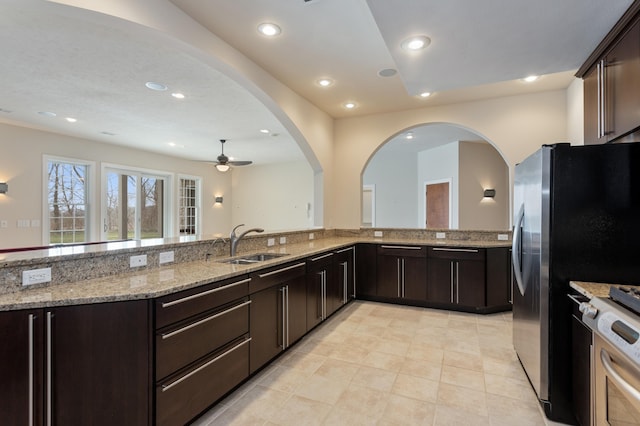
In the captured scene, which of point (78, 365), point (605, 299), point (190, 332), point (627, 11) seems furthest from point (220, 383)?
point (627, 11)

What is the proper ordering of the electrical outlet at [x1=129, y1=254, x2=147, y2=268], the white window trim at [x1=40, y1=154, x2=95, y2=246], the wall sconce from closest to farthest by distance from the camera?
the electrical outlet at [x1=129, y1=254, x2=147, y2=268], the white window trim at [x1=40, y1=154, x2=95, y2=246], the wall sconce

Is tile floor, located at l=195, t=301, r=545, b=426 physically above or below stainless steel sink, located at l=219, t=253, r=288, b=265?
below

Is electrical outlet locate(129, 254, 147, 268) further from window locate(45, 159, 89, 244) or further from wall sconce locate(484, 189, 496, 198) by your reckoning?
wall sconce locate(484, 189, 496, 198)

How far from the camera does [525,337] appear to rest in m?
2.30

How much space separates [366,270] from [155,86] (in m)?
3.53

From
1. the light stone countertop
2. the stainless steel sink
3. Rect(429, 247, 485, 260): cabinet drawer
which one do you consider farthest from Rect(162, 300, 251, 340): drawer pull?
Rect(429, 247, 485, 260): cabinet drawer

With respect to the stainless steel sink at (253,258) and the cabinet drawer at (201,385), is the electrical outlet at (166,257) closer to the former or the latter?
the stainless steel sink at (253,258)

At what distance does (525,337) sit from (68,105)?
231 inches

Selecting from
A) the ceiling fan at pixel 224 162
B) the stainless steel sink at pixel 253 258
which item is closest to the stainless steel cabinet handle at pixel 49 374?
the stainless steel sink at pixel 253 258

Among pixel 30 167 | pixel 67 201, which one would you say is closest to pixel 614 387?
pixel 30 167

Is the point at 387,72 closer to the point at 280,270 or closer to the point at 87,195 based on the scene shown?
the point at 280,270

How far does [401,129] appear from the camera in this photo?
4.63 metres

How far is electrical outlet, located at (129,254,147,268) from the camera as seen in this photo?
6.88ft

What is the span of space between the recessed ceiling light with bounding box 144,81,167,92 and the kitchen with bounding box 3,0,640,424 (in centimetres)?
146
